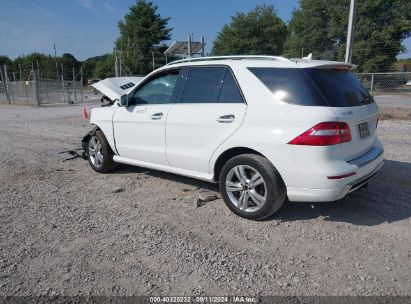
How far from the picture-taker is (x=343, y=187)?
353 centimetres

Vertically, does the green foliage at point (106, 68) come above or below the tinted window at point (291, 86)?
above

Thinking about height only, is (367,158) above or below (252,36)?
below

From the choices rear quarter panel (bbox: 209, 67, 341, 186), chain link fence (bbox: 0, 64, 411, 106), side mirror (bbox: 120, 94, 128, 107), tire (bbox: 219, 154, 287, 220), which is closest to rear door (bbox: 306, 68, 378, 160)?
rear quarter panel (bbox: 209, 67, 341, 186)

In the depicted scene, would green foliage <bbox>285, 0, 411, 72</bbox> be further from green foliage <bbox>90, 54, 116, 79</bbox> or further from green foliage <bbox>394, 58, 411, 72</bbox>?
green foliage <bbox>90, 54, 116, 79</bbox>

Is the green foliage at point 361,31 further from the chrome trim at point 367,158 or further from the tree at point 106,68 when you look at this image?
the chrome trim at point 367,158

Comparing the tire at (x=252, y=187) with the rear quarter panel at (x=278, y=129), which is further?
the tire at (x=252, y=187)

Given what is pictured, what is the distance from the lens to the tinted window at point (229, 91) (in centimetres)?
403

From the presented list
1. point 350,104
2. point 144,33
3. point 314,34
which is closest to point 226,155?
point 350,104

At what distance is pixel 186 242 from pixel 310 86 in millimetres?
2018

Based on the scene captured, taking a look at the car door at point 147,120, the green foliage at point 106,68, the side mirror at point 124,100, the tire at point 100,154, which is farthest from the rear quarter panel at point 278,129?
the green foliage at point 106,68

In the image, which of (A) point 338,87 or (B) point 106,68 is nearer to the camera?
(A) point 338,87

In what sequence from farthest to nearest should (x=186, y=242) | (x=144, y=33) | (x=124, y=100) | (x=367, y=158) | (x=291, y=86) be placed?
(x=144, y=33) → (x=124, y=100) → (x=367, y=158) → (x=291, y=86) → (x=186, y=242)

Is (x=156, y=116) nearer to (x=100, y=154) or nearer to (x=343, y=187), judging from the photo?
(x=100, y=154)

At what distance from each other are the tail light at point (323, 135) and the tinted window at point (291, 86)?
24 centimetres
